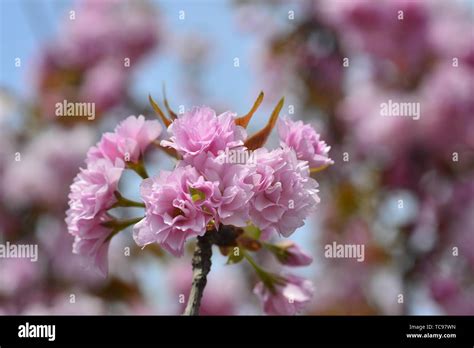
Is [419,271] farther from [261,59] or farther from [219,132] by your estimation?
[219,132]

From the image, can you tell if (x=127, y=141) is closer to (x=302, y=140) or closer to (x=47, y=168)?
(x=302, y=140)

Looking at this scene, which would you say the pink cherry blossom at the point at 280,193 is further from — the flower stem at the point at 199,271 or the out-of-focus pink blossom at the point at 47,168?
the out-of-focus pink blossom at the point at 47,168

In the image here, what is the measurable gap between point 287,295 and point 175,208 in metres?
0.23

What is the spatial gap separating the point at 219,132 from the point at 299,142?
0.42ft

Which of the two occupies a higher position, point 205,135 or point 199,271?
point 205,135

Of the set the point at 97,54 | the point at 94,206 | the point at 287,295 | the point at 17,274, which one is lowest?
the point at 17,274

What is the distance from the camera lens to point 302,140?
0.94 meters

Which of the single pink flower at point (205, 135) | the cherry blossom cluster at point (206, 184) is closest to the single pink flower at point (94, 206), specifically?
the cherry blossom cluster at point (206, 184)

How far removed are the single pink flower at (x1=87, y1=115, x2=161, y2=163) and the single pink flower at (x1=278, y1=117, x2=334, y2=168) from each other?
0.17 metres

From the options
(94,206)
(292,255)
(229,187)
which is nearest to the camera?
(229,187)

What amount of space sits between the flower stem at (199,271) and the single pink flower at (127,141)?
6.0 inches

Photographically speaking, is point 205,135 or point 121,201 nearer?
point 205,135

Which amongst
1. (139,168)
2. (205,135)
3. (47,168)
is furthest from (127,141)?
(47,168)

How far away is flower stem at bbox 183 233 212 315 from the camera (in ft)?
2.76
